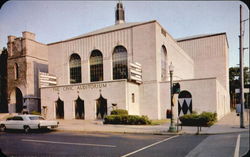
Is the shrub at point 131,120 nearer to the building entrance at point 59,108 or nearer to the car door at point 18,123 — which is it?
the car door at point 18,123

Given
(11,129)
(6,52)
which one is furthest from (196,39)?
(11,129)

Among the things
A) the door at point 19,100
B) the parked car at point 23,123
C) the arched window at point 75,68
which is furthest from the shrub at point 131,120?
the door at point 19,100

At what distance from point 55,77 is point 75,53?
4.96 metres

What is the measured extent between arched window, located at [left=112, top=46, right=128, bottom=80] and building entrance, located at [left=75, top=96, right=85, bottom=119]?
5.76 m

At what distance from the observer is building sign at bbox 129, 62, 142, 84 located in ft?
78.8

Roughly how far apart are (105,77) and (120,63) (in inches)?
117

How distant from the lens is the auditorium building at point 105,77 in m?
23.8

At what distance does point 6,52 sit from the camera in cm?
3275

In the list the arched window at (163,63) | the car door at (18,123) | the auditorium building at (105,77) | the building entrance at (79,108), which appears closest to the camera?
the car door at (18,123)

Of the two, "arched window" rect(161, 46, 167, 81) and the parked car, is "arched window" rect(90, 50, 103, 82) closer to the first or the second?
"arched window" rect(161, 46, 167, 81)

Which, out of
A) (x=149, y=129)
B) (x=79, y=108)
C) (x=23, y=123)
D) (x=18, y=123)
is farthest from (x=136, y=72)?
(x=18, y=123)

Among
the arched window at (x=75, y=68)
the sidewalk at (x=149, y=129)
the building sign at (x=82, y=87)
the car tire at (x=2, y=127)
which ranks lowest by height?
the sidewalk at (x=149, y=129)

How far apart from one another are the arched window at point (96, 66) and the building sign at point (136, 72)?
248 inches

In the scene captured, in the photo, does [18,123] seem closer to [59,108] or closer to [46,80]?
[59,108]
